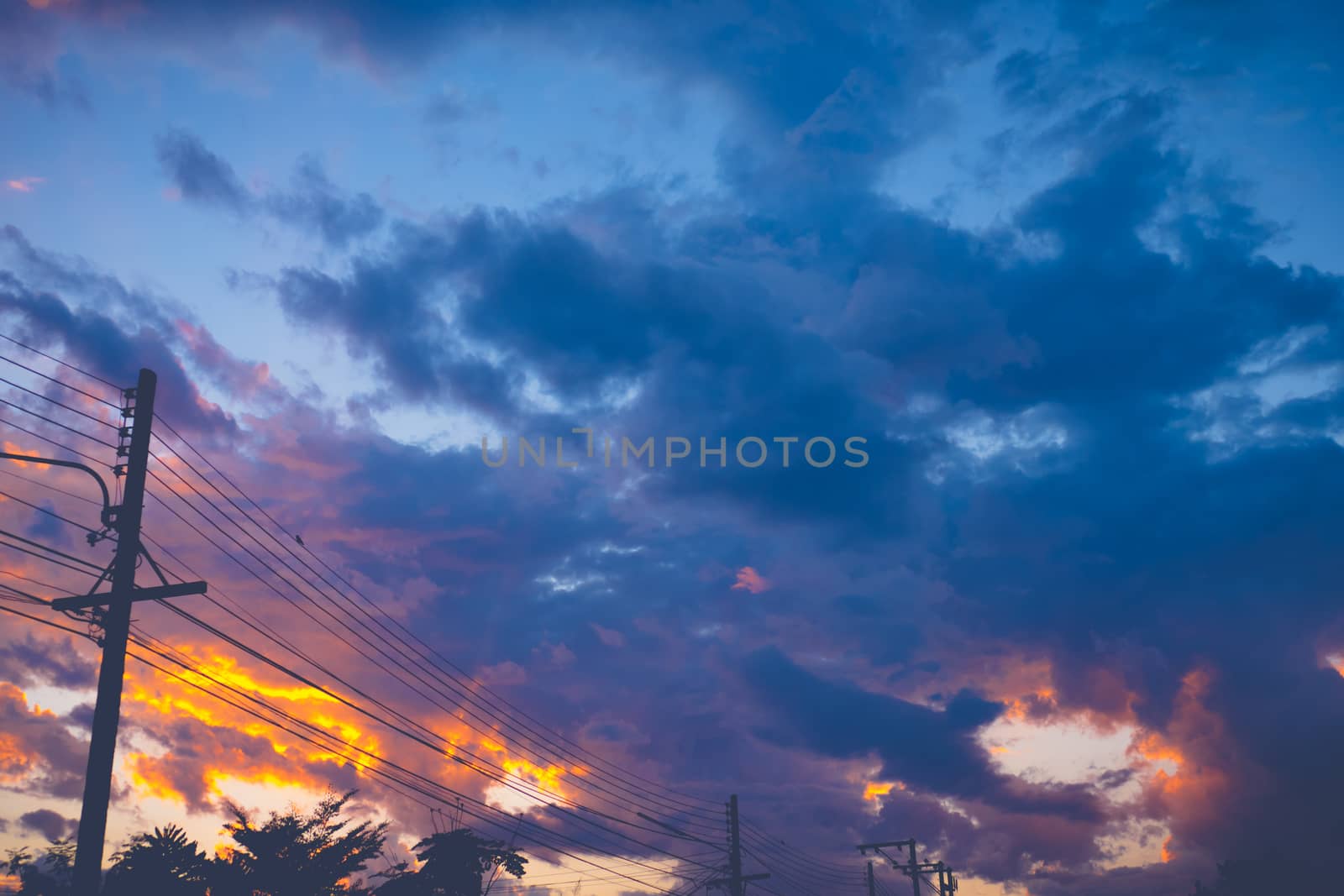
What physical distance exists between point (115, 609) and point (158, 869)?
1412 centimetres

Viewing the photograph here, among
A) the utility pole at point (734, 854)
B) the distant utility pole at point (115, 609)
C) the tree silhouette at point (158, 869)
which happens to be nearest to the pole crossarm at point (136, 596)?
the distant utility pole at point (115, 609)

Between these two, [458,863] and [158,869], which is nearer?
[158,869]

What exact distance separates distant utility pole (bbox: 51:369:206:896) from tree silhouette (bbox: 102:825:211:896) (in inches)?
479

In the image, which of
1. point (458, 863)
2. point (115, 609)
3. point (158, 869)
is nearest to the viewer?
point (115, 609)

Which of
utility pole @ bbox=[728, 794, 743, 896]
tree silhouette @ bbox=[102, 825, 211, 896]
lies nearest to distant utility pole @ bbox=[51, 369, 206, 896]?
tree silhouette @ bbox=[102, 825, 211, 896]

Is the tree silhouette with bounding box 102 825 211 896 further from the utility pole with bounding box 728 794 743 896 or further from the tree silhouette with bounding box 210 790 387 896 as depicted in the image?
the utility pole with bounding box 728 794 743 896

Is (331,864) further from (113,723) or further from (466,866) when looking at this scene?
(113,723)

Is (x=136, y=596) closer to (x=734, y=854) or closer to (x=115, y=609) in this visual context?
(x=115, y=609)

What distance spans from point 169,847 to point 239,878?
4.20 meters

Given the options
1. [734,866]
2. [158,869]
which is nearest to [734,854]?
[734,866]

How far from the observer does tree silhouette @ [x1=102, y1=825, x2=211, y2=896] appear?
29625mm

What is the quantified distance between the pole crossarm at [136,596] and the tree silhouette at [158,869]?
42.6 ft

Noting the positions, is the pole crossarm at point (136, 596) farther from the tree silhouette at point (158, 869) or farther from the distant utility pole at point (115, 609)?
the tree silhouette at point (158, 869)

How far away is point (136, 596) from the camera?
2097cm
